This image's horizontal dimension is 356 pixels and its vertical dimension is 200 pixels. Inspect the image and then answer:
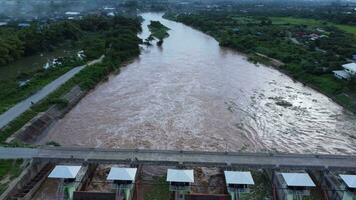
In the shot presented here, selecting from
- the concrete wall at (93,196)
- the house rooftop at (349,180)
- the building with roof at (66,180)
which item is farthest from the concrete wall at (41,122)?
the house rooftop at (349,180)

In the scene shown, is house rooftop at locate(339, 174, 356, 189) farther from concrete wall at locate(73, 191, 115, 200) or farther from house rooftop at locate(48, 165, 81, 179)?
house rooftop at locate(48, 165, 81, 179)

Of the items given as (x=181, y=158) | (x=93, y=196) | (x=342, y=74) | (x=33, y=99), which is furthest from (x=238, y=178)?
(x=342, y=74)

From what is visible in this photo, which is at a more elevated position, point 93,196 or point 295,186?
point 295,186

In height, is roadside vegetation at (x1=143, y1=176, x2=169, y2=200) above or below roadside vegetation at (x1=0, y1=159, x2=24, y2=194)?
below

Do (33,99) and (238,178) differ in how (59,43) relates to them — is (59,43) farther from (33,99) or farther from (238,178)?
(238,178)

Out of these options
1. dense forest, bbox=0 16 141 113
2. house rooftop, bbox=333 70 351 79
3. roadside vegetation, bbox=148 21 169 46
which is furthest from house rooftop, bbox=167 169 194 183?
roadside vegetation, bbox=148 21 169 46

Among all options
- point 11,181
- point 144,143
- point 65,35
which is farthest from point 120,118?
Answer: point 65,35
